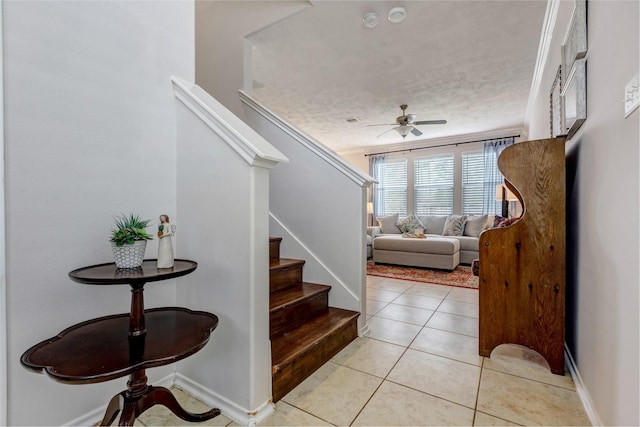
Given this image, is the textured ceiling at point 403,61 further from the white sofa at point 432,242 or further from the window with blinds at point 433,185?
the white sofa at point 432,242

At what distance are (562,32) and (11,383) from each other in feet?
12.1

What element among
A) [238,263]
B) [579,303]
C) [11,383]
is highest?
[238,263]

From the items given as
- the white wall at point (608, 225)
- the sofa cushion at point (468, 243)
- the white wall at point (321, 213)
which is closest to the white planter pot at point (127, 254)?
the white wall at point (321, 213)

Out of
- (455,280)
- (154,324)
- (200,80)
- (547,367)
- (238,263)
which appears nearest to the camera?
(154,324)

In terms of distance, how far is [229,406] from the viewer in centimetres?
137

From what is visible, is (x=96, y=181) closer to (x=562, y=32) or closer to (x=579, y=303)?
(x=579, y=303)

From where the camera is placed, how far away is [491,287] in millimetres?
1864

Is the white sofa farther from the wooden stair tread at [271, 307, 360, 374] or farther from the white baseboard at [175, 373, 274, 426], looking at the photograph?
the white baseboard at [175, 373, 274, 426]

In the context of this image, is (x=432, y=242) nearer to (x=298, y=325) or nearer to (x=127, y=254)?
(x=298, y=325)

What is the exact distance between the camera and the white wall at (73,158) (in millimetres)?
1098

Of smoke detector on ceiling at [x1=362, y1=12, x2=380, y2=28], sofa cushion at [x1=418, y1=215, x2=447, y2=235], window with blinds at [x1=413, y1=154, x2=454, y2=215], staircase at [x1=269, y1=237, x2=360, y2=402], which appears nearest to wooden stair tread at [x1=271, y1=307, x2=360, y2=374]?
staircase at [x1=269, y1=237, x2=360, y2=402]

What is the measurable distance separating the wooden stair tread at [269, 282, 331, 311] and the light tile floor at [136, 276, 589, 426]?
43 cm

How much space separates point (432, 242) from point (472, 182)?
7.96 feet

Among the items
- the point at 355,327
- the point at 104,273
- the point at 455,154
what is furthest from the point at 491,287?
the point at 455,154
